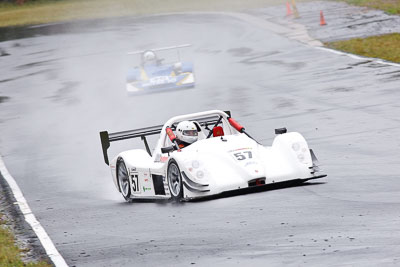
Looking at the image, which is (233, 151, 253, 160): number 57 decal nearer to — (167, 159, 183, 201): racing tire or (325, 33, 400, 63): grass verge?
(167, 159, 183, 201): racing tire

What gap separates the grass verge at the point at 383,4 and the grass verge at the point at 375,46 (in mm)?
7430

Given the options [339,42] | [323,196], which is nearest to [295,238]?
[323,196]

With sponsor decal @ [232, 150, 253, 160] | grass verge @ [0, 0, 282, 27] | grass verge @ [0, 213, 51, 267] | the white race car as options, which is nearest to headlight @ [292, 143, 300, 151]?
the white race car

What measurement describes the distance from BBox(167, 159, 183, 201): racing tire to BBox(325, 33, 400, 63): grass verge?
17.2 meters

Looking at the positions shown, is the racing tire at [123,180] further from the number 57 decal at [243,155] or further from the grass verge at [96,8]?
the grass verge at [96,8]

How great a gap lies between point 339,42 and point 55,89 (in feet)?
36.6

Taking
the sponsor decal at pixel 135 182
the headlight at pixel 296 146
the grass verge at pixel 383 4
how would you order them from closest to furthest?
the headlight at pixel 296 146
the sponsor decal at pixel 135 182
the grass verge at pixel 383 4

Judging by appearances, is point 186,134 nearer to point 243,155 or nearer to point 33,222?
point 243,155

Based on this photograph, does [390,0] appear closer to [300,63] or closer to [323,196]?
[300,63]

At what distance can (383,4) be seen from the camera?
4575 cm

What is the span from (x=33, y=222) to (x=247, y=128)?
26.6 feet

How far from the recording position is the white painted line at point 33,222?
1021 centimetres

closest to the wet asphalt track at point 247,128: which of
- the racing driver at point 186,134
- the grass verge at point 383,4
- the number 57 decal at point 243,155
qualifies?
the number 57 decal at point 243,155

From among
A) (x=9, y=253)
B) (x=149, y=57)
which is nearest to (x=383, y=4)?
(x=149, y=57)
